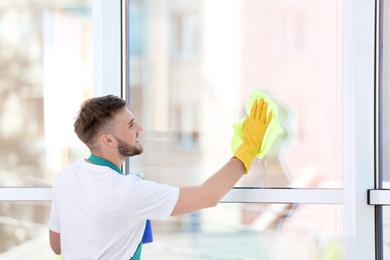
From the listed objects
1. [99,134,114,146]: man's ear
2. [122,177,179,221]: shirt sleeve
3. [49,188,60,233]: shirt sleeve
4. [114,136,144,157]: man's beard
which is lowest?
[49,188,60,233]: shirt sleeve

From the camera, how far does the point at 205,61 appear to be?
235 cm

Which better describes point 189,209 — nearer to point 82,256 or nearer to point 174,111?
point 82,256

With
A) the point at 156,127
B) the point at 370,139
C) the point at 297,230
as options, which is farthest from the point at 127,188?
the point at 370,139

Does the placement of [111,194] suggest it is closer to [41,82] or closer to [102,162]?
[102,162]

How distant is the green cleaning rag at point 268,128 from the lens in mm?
2199

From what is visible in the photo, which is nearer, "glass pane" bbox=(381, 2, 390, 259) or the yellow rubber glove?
the yellow rubber glove

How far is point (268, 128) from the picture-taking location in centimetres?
219

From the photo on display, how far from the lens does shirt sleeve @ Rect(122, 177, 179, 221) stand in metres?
1.89

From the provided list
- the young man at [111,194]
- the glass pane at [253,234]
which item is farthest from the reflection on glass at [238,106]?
Result: the young man at [111,194]

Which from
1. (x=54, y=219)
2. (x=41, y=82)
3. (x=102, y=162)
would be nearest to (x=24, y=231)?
(x=54, y=219)

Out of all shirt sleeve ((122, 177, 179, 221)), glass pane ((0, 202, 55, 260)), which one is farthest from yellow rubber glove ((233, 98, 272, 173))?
glass pane ((0, 202, 55, 260))

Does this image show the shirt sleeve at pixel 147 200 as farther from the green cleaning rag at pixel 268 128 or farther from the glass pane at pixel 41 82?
the glass pane at pixel 41 82

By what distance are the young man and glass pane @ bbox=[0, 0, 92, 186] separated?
42cm

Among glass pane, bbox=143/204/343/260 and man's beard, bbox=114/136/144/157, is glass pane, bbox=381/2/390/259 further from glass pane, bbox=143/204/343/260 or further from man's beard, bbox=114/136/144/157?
man's beard, bbox=114/136/144/157
